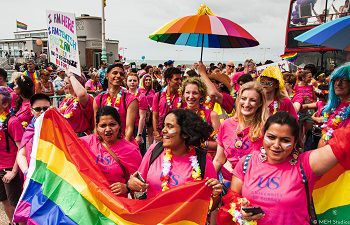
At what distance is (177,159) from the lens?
2.94 meters

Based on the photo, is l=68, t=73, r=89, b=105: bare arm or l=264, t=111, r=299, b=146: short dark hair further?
l=68, t=73, r=89, b=105: bare arm

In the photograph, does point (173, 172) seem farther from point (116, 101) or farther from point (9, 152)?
point (9, 152)

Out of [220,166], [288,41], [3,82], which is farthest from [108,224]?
[288,41]

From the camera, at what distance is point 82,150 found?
3303mm

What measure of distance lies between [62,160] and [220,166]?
1648 millimetres

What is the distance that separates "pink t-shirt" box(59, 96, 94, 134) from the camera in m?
4.82

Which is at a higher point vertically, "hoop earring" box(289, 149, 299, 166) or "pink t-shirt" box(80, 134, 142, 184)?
"hoop earring" box(289, 149, 299, 166)

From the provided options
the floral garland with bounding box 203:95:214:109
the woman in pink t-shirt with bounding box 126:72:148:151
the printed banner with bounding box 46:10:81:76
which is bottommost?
the woman in pink t-shirt with bounding box 126:72:148:151

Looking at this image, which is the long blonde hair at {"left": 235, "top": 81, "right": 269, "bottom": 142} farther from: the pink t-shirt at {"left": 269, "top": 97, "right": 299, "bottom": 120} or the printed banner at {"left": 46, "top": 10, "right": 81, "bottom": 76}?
the printed banner at {"left": 46, "top": 10, "right": 81, "bottom": 76}

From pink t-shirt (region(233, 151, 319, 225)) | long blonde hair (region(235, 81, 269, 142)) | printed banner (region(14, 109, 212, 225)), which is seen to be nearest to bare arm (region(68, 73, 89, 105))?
printed banner (region(14, 109, 212, 225))

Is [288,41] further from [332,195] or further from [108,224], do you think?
[108,224]

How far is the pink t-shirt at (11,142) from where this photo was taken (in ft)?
13.5

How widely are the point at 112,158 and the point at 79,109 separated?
181 cm

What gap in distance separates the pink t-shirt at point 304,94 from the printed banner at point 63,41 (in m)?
4.97
